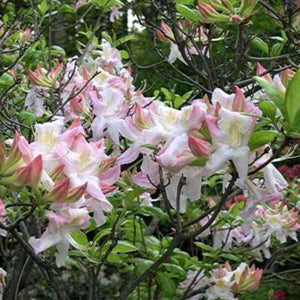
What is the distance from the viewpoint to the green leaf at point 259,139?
1.16 m

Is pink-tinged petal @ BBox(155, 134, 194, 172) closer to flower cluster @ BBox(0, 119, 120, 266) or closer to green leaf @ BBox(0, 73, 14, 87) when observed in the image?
flower cluster @ BBox(0, 119, 120, 266)

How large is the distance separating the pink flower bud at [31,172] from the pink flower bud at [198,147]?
0.80ft

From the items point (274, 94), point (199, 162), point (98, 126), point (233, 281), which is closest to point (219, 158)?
point (199, 162)

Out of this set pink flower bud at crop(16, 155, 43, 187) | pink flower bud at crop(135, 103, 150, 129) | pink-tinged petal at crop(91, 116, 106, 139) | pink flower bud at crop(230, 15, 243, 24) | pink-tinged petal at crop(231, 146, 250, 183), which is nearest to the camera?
pink flower bud at crop(16, 155, 43, 187)

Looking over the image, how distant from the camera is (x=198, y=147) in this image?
111cm

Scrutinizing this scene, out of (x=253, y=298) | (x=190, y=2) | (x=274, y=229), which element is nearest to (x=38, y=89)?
(x=190, y=2)

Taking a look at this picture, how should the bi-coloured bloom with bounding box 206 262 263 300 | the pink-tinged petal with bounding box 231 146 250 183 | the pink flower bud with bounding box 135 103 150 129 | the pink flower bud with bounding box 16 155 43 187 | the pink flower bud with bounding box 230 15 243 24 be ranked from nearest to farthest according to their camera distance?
the pink flower bud with bounding box 16 155 43 187 → the pink-tinged petal with bounding box 231 146 250 183 → the pink flower bud with bounding box 135 103 150 129 → the pink flower bud with bounding box 230 15 243 24 → the bi-coloured bloom with bounding box 206 262 263 300

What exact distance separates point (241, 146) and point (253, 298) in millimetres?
3910

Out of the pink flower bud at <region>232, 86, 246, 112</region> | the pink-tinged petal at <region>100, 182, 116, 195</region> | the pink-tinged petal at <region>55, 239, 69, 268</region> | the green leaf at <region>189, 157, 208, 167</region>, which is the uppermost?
the pink flower bud at <region>232, 86, 246, 112</region>

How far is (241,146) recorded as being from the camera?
3.81 feet

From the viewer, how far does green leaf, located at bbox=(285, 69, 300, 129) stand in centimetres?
109

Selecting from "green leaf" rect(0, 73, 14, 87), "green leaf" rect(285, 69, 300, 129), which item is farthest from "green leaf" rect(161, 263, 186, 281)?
"green leaf" rect(285, 69, 300, 129)

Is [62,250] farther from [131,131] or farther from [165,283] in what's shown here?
[165,283]

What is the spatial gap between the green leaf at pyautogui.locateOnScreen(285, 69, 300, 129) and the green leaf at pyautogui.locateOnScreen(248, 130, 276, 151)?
0.05 metres
